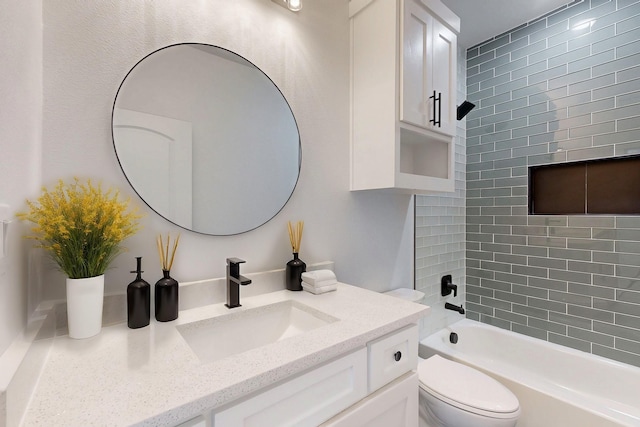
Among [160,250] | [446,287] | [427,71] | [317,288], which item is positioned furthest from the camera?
[446,287]

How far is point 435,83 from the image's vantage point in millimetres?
1549

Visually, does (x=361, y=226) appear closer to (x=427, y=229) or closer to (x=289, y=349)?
(x=427, y=229)

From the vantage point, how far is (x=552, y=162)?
209 cm

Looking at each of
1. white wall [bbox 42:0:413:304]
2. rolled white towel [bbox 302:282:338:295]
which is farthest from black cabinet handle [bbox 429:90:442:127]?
rolled white towel [bbox 302:282:338:295]

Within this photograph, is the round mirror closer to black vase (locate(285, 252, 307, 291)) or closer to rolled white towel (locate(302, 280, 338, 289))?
black vase (locate(285, 252, 307, 291))

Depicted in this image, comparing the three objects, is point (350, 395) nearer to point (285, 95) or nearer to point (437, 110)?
point (285, 95)

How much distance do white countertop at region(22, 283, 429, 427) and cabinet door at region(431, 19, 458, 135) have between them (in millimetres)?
1190

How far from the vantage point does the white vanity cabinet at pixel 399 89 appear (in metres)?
1.37

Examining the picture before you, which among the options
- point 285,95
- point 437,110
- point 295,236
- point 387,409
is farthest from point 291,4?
point 387,409

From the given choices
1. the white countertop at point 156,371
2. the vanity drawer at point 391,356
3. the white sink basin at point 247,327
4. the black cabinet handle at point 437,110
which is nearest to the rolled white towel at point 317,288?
the white sink basin at point 247,327

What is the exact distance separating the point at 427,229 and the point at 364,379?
1531mm

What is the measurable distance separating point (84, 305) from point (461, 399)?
1489 mm

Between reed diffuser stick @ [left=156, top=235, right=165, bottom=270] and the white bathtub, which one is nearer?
reed diffuser stick @ [left=156, top=235, right=165, bottom=270]

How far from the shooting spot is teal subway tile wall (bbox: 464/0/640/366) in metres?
1.81
